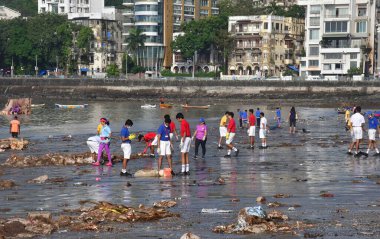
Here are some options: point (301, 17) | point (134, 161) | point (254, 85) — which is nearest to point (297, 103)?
point (254, 85)

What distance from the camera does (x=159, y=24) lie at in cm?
14825

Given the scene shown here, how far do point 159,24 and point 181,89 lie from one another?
40750 mm

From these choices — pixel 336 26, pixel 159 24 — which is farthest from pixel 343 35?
pixel 159 24

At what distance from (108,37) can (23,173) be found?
128275mm

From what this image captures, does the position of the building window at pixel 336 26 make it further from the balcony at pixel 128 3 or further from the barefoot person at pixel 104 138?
the barefoot person at pixel 104 138

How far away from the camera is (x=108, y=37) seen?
152875mm

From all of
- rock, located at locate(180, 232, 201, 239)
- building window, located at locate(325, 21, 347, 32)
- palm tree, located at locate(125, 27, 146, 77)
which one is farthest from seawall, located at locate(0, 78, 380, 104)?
rock, located at locate(180, 232, 201, 239)

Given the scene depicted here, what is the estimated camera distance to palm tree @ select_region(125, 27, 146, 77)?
144125 mm

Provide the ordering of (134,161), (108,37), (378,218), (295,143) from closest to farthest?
(378,218), (134,161), (295,143), (108,37)

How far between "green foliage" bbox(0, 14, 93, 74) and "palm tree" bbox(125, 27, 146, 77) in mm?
8415

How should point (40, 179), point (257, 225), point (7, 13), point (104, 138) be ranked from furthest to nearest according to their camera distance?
point (7, 13) → point (104, 138) → point (40, 179) → point (257, 225)

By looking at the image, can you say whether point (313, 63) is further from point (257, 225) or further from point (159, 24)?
point (257, 225)

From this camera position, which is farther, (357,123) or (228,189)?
(357,123)

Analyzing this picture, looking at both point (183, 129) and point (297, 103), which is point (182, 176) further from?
point (297, 103)
